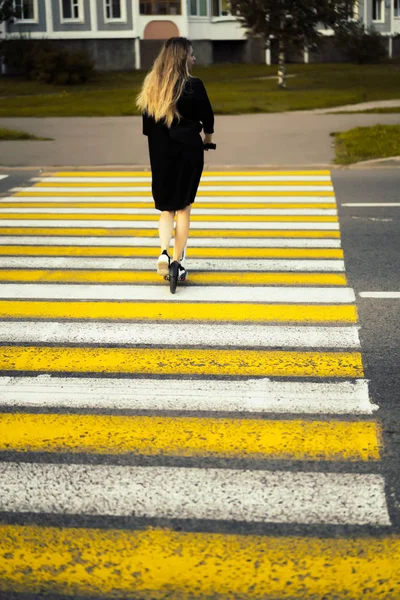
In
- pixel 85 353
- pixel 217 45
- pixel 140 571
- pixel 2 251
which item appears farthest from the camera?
pixel 217 45

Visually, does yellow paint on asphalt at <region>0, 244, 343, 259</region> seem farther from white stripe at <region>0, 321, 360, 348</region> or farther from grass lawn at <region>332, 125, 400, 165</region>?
grass lawn at <region>332, 125, 400, 165</region>

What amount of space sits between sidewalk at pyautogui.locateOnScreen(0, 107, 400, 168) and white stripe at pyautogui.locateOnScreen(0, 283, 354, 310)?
8.64 meters

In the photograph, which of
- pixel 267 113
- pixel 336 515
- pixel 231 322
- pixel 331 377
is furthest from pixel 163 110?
pixel 267 113

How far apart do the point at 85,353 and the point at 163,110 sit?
7.89ft

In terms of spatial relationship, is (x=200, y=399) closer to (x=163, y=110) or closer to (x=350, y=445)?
(x=350, y=445)

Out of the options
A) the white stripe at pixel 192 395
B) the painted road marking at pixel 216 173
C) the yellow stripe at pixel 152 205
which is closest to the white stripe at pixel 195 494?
the white stripe at pixel 192 395

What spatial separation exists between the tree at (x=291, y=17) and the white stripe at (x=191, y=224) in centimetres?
2696

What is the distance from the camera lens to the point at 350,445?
4684 mm

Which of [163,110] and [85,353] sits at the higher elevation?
[163,110]

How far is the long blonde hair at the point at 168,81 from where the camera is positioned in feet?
25.3

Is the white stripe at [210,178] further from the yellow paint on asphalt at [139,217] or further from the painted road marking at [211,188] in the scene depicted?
the yellow paint on asphalt at [139,217]

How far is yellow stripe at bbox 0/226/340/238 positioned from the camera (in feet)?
34.1

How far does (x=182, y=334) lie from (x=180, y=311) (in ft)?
2.18

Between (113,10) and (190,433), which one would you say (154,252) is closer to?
(190,433)
